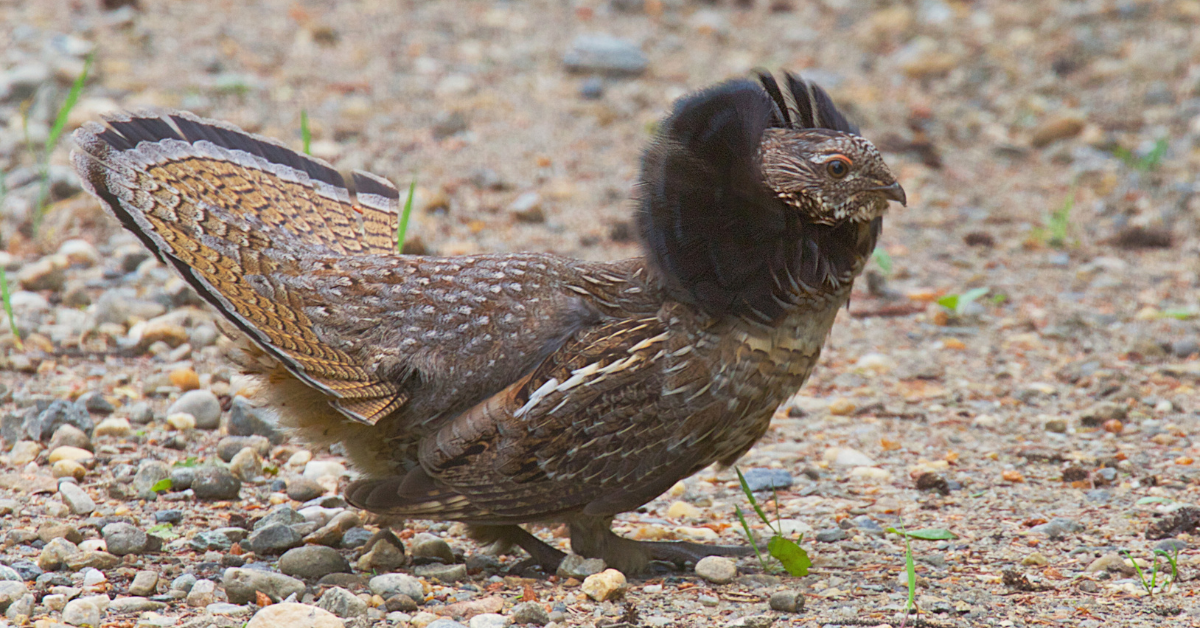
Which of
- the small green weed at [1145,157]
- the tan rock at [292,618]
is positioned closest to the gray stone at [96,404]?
the tan rock at [292,618]

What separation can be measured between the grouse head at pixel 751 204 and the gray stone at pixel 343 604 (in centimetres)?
144

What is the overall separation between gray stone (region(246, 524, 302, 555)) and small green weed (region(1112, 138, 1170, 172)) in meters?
6.56

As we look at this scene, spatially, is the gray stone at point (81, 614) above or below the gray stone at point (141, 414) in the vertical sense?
below

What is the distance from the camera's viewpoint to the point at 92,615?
12.2ft

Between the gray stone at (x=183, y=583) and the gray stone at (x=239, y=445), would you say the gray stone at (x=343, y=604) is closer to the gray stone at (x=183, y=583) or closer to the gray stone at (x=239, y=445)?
the gray stone at (x=183, y=583)

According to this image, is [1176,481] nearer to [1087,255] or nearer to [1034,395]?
[1034,395]

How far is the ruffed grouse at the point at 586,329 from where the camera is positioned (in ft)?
13.7

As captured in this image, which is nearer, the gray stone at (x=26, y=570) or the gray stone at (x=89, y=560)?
Answer: the gray stone at (x=26, y=570)

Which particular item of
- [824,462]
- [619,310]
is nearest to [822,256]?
[619,310]

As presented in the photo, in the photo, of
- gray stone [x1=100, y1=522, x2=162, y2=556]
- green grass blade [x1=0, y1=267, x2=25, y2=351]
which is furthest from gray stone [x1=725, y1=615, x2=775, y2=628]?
green grass blade [x1=0, y1=267, x2=25, y2=351]

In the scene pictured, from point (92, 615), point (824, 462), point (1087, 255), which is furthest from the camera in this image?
point (1087, 255)

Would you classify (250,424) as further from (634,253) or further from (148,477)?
(634,253)

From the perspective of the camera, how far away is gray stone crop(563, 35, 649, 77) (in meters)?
10.4

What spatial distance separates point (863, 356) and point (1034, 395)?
0.88 metres
